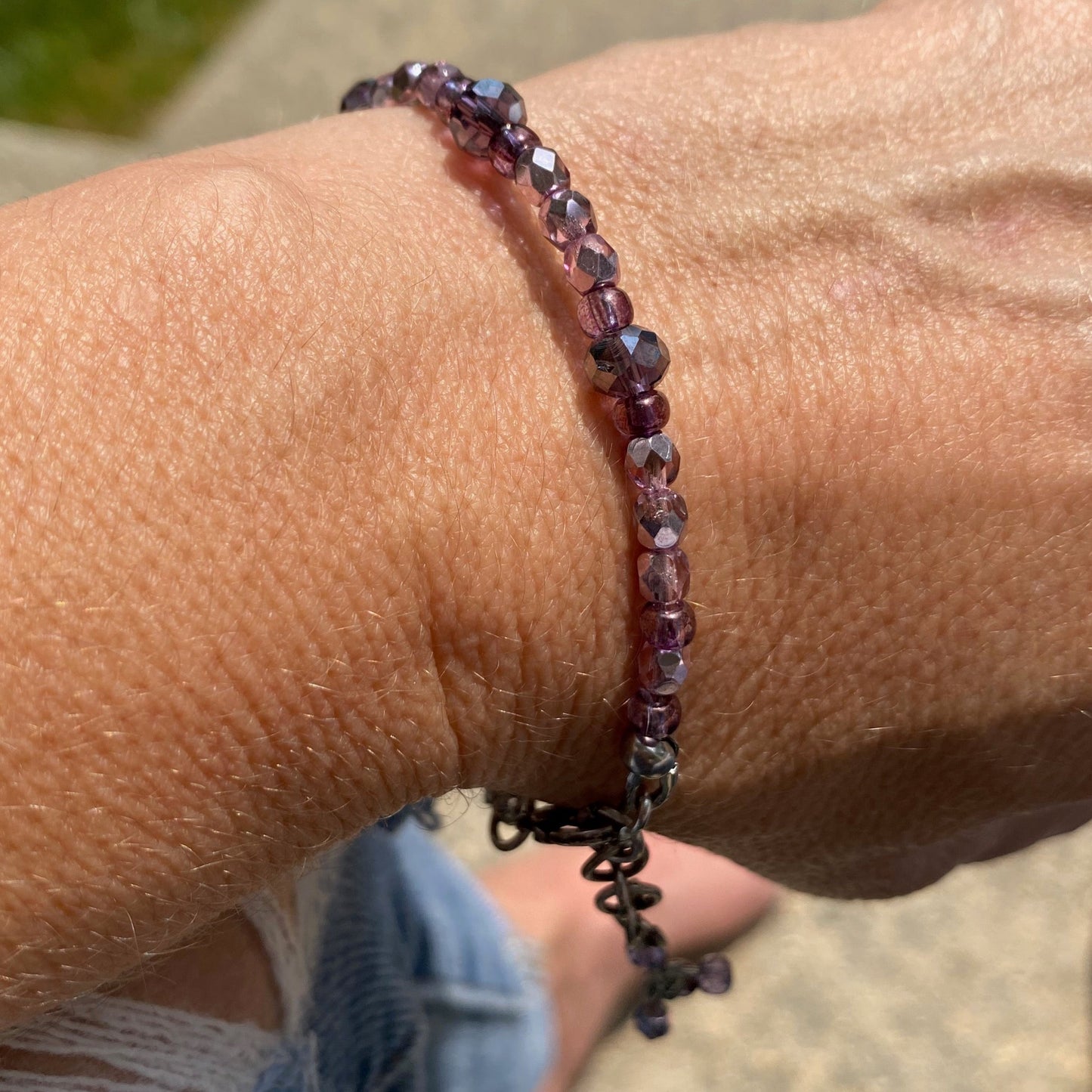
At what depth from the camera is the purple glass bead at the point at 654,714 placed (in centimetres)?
85

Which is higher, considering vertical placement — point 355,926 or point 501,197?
point 501,197

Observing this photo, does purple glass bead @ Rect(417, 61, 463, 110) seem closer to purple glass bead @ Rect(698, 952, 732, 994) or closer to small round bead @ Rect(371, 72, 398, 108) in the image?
small round bead @ Rect(371, 72, 398, 108)

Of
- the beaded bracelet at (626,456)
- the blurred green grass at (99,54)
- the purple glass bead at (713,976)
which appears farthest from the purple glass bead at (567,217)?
the blurred green grass at (99,54)

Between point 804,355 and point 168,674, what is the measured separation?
57cm

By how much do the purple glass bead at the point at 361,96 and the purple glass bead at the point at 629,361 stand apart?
1.39ft

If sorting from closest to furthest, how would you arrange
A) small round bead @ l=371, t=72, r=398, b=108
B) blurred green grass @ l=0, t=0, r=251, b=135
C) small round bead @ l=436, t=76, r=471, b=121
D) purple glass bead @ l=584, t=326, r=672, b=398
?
purple glass bead @ l=584, t=326, r=672, b=398, small round bead @ l=436, t=76, r=471, b=121, small round bead @ l=371, t=72, r=398, b=108, blurred green grass @ l=0, t=0, r=251, b=135

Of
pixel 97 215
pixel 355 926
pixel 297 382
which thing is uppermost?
pixel 97 215

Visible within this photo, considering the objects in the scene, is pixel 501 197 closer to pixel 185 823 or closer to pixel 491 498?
pixel 491 498

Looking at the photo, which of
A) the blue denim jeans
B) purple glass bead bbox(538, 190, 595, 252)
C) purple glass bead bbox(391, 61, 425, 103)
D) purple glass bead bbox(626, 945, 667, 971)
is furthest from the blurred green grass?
purple glass bead bbox(626, 945, 667, 971)

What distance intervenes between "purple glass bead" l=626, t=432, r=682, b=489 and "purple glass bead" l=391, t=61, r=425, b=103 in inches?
16.7

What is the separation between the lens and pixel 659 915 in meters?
1.88

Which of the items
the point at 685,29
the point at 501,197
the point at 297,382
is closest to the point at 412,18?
the point at 685,29

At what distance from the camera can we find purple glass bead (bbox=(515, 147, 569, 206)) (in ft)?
2.79

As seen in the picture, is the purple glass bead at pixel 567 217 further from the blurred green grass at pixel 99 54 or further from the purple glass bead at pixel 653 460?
the blurred green grass at pixel 99 54
